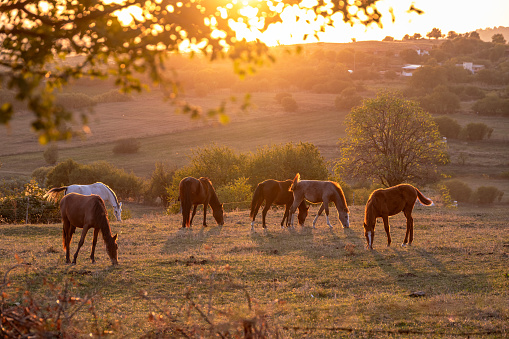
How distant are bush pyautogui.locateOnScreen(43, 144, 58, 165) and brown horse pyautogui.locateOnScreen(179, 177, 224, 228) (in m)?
51.1

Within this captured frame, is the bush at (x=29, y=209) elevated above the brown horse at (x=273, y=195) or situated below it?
below

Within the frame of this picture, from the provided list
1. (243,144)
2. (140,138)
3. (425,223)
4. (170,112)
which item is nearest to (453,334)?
(425,223)

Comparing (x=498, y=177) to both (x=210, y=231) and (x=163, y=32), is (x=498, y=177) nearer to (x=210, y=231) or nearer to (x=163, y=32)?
(x=210, y=231)

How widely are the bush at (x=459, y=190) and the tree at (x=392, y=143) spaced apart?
74.6 ft

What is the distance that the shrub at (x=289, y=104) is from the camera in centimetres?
9943

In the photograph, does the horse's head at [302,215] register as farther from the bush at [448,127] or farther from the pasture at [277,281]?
the bush at [448,127]

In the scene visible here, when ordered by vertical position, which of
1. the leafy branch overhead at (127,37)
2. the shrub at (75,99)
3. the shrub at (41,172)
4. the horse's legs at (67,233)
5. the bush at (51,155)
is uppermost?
the leafy branch overhead at (127,37)

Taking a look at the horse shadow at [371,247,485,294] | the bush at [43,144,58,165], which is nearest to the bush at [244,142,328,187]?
the horse shadow at [371,247,485,294]

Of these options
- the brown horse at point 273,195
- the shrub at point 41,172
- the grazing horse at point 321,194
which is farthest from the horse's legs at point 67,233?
the shrub at point 41,172

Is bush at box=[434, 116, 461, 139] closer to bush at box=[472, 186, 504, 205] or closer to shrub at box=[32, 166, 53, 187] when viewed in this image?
bush at box=[472, 186, 504, 205]

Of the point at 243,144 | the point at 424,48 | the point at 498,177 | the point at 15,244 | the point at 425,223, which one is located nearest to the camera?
the point at 15,244

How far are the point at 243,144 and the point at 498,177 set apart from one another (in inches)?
1443

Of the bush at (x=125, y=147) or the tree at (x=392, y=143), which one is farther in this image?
the bush at (x=125, y=147)

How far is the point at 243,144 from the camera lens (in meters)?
77.6
